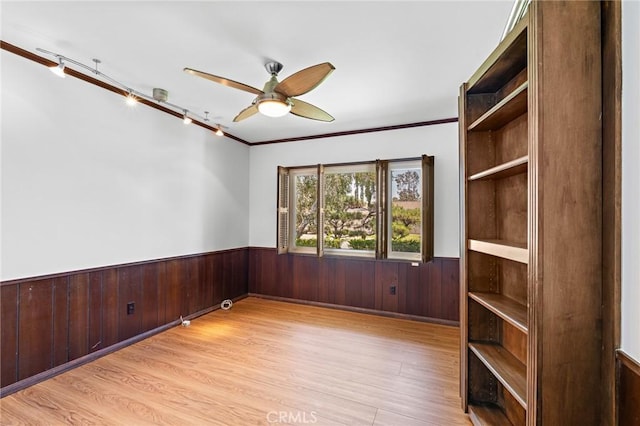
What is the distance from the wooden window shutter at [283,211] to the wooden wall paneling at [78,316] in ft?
7.52

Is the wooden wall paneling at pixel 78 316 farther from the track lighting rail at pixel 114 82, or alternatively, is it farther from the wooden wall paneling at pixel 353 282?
the wooden wall paneling at pixel 353 282

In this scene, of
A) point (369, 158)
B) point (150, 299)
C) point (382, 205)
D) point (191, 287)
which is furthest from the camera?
point (369, 158)

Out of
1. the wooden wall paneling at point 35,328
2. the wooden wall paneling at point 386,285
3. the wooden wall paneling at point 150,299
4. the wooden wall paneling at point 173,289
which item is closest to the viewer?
the wooden wall paneling at point 35,328

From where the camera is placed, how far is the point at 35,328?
2.26m

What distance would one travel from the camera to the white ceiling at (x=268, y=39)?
173 centimetres

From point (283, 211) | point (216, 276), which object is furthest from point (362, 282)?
point (216, 276)

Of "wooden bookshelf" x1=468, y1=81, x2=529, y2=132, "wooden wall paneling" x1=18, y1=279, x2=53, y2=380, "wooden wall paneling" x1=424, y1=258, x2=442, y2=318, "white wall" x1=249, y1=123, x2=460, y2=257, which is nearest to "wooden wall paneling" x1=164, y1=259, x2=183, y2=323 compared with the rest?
"wooden wall paneling" x1=18, y1=279, x2=53, y2=380

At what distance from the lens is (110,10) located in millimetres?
1743

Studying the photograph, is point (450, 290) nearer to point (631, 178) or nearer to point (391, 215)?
point (391, 215)

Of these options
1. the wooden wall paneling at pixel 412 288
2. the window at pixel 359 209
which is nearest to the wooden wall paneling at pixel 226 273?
the window at pixel 359 209

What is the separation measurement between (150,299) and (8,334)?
115 centimetres

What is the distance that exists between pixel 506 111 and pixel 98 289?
141 inches

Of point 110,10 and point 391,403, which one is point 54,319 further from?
point 391,403

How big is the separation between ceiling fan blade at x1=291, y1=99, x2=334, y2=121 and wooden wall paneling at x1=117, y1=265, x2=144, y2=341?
238 cm
